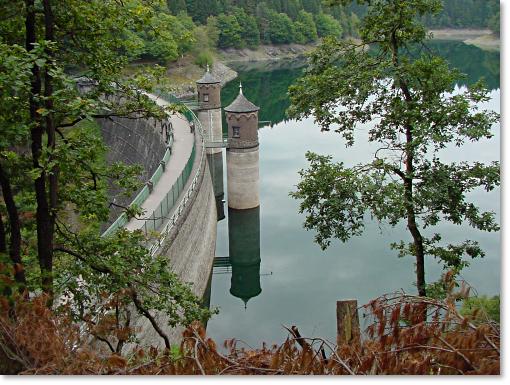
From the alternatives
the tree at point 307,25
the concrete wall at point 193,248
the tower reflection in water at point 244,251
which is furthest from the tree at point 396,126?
the tree at point 307,25

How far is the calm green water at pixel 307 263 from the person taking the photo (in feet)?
62.7

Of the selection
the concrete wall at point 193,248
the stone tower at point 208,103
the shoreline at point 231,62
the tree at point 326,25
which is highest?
the tree at point 326,25

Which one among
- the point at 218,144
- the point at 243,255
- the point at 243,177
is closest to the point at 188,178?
the point at 243,255

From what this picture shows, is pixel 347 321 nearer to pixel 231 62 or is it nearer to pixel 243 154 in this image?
pixel 243 154

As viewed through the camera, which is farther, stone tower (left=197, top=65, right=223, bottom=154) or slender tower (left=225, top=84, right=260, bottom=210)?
stone tower (left=197, top=65, right=223, bottom=154)

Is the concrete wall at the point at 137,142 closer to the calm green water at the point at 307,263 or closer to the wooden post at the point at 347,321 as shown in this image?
the calm green water at the point at 307,263

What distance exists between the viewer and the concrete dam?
1728 centimetres

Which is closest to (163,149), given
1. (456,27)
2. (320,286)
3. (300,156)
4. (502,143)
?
(300,156)

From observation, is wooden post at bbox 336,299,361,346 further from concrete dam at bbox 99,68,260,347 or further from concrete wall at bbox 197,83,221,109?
concrete wall at bbox 197,83,221,109

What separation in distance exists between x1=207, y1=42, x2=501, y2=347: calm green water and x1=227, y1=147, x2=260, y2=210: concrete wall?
660 millimetres

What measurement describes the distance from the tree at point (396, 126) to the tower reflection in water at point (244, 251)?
542 inches

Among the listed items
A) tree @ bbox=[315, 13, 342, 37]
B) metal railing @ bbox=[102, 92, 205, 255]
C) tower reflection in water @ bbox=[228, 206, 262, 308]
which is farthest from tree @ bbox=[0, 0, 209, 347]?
tree @ bbox=[315, 13, 342, 37]

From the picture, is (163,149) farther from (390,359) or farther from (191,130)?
(390,359)

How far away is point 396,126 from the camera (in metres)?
9.48
